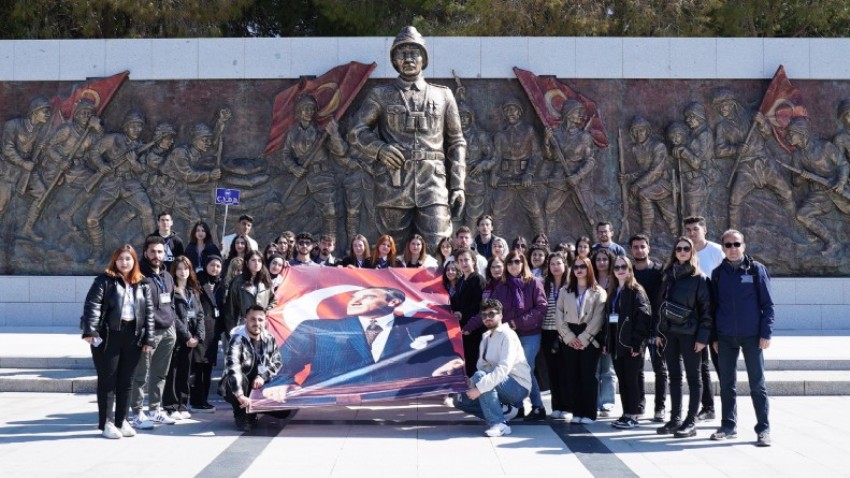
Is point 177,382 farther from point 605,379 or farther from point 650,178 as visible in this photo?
point 650,178

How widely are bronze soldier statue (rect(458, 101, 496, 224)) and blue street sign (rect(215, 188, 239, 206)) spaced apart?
339 centimetres

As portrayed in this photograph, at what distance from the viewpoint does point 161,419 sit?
8.03m

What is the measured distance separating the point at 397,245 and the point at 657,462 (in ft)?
18.2

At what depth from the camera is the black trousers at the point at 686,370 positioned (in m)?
7.44

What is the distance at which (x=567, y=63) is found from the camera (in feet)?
45.6

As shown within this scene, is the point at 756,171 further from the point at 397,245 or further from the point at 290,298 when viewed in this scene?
the point at 290,298

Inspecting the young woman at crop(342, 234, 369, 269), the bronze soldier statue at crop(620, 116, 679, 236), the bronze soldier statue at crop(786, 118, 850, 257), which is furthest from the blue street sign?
the bronze soldier statue at crop(786, 118, 850, 257)

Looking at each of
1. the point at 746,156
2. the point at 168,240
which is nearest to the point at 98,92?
the point at 168,240

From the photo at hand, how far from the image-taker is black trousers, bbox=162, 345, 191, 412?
327 inches

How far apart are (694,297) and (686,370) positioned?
0.63 metres

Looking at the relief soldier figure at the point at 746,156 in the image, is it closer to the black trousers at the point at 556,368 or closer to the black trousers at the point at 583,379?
the black trousers at the point at 556,368

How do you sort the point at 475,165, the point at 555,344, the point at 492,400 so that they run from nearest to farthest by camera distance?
the point at 492,400
the point at 555,344
the point at 475,165

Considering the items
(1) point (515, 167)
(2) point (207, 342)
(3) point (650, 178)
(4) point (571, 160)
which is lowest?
(2) point (207, 342)

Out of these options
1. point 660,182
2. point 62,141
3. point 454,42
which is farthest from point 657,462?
point 62,141
